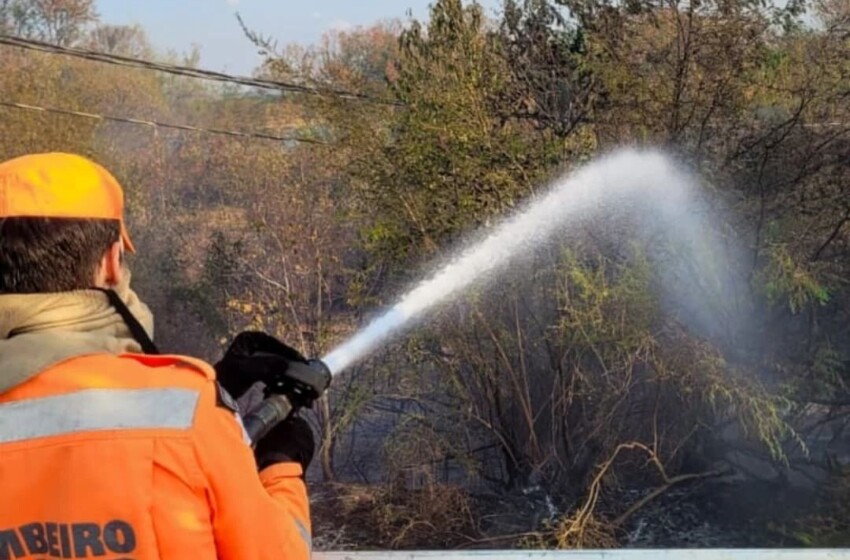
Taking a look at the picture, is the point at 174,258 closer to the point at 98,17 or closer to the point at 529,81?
the point at 529,81

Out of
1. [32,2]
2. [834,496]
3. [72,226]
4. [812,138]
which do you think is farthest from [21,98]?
[72,226]

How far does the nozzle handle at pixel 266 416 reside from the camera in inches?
64.3

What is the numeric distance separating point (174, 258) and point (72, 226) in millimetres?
10211

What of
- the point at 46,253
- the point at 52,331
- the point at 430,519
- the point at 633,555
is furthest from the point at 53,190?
the point at 430,519

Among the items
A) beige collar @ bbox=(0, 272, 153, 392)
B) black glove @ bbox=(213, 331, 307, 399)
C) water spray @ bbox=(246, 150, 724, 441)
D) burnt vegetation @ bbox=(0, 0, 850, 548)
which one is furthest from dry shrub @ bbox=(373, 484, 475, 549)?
beige collar @ bbox=(0, 272, 153, 392)

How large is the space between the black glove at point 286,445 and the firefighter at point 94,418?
0.23 m

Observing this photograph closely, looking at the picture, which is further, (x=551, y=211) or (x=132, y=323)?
(x=551, y=211)

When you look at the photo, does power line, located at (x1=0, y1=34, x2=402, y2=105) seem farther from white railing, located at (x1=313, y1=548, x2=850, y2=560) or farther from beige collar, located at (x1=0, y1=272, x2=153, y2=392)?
beige collar, located at (x1=0, y1=272, x2=153, y2=392)

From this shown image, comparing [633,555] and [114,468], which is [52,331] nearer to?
[114,468]

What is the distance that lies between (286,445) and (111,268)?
46 cm

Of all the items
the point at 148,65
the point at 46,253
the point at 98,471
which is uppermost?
the point at 148,65

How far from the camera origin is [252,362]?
1.72 m

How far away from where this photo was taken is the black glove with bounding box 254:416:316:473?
163 centimetres

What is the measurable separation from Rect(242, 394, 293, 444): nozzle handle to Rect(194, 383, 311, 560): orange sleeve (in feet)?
0.82
